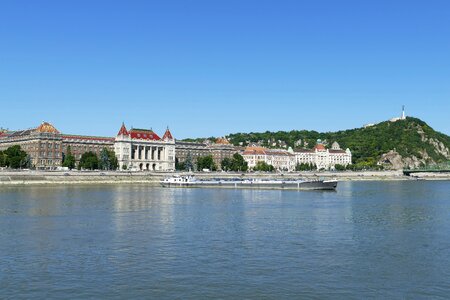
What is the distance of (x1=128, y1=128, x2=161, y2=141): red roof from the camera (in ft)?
602

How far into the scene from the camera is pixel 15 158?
13750 centimetres

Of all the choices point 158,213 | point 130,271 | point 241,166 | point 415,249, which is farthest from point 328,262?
point 241,166

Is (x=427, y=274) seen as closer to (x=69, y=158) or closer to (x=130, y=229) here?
(x=130, y=229)

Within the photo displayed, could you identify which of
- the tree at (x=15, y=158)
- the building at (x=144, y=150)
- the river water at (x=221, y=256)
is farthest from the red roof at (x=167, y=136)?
the river water at (x=221, y=256)

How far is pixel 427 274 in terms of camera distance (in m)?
25.8

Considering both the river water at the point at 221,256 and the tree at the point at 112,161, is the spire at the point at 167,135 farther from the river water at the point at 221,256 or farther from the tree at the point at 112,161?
the river water at the point at 221,256

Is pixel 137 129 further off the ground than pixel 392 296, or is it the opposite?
pixel 137 129

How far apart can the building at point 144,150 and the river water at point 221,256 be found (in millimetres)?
128032

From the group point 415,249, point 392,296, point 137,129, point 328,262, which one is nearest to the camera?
point 392,296

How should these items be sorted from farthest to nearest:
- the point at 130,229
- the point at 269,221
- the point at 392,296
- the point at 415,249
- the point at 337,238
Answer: the point at 269,221
the point at 130,229
the point at 337,238
the point at 415,249
the point at 392,296

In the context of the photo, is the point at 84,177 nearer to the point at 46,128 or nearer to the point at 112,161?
the point at 112,161

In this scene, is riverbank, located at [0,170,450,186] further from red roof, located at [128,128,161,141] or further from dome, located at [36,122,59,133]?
red roof, located at [128,128,161,141]

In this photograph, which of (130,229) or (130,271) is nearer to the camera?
(130,271)

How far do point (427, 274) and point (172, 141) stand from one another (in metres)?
168
